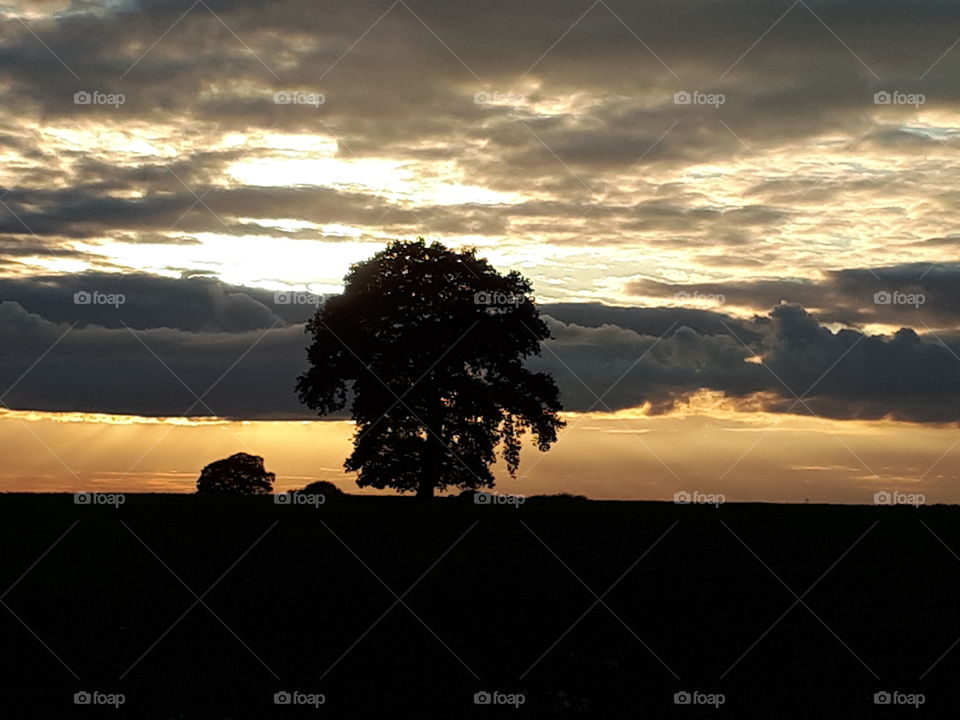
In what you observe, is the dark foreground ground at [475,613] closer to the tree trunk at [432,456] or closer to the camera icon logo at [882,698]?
the camera icon logo at [882,698]

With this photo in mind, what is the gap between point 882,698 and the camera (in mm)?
26406

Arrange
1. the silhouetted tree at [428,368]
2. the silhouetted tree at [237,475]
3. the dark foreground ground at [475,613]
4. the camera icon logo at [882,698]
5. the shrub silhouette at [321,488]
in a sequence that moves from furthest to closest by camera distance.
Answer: the silhouetted tree at [237,475] < the shrub silhouette at [321,488] < the silhouetted tree at [428,368] < the dark foreground ground at [475,613] < the camera icon logo at [882,698]

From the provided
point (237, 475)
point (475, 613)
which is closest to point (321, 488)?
point (237, 475)

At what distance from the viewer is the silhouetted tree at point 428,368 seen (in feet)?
178

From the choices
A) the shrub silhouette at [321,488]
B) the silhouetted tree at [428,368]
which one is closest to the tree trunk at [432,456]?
the silhouetted tree at [428,368]

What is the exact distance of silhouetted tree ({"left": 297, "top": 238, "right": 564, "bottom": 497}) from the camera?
5438 cm

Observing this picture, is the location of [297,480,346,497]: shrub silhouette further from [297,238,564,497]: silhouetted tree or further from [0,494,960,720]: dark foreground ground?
[0,494,960,720]: dark foreground ground

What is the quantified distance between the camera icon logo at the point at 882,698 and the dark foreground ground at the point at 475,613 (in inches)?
6.2

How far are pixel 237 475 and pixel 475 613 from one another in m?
48.0

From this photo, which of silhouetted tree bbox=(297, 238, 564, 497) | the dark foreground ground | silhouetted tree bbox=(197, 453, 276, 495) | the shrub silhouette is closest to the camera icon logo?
the dark foreground ground

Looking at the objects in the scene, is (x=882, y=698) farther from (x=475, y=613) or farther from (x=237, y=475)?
(x=237, y=475)

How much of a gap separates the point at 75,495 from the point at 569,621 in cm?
2558

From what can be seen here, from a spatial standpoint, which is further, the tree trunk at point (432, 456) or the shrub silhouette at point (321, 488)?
the shrub silhouette at point (321, 488)

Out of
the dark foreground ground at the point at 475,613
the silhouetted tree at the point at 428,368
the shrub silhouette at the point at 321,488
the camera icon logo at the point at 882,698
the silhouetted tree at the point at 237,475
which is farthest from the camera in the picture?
the silhouetted tree at the point at 237,475
